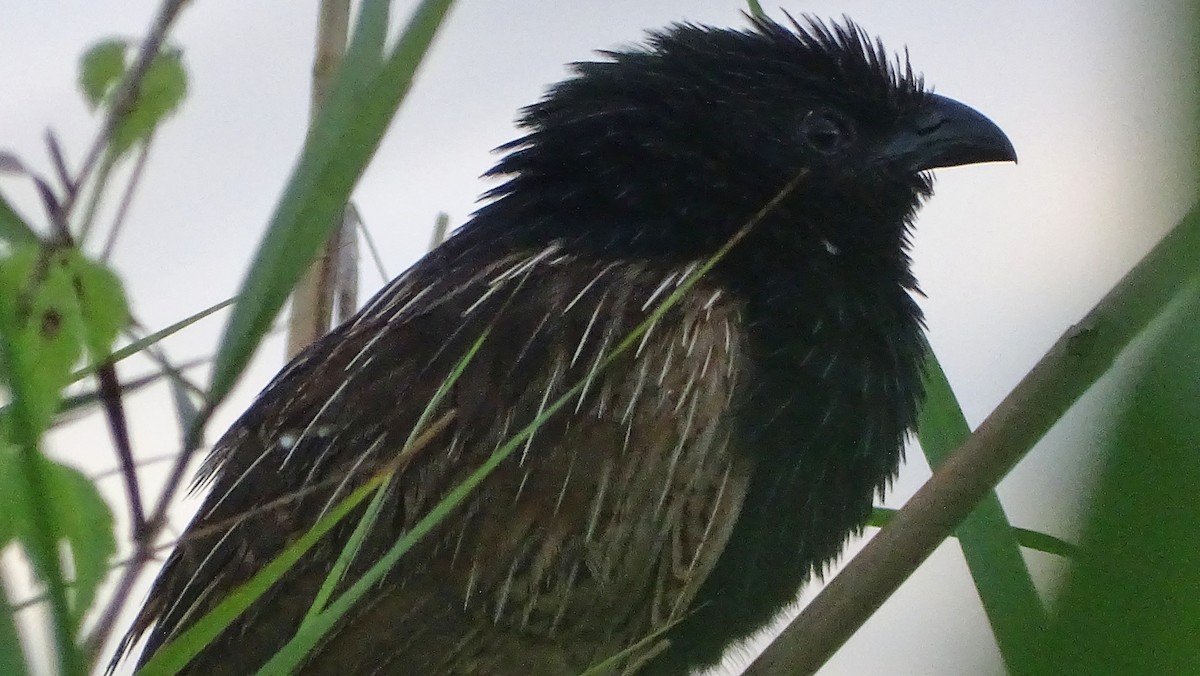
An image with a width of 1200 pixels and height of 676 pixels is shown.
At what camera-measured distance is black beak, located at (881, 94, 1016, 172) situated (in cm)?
114

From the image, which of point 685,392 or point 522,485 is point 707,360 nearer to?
point 685,392

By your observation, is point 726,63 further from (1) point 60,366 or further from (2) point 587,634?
(1) point 60,366

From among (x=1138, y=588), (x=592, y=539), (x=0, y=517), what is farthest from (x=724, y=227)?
(x=1138, y=588)

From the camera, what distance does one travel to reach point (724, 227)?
Answer: 41.4 inches

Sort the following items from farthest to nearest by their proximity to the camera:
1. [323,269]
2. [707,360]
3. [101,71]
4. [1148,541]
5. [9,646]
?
[323,269]
[707,360]
[101,71]
[9,646]
[1148,541]

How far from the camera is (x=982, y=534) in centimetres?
78

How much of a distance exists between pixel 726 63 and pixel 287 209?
67cm

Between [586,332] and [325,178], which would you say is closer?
[325,178]

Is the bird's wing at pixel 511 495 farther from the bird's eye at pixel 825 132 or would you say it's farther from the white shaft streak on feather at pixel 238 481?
the bird's eye at pixel 825 132

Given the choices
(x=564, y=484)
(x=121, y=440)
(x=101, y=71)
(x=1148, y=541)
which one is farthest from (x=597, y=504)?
(x=1148, y=541)

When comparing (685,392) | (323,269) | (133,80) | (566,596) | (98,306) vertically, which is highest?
(133,80)

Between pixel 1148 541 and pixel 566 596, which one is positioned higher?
pixel 1148 541

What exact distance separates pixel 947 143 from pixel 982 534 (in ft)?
1.63

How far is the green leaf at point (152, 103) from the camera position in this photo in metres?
0.79
